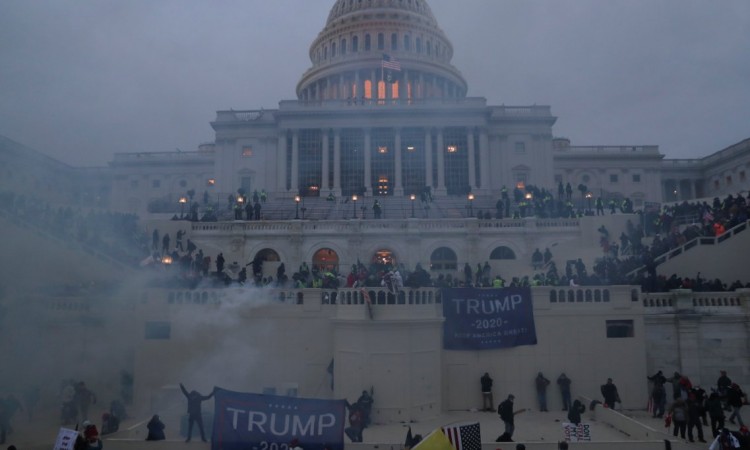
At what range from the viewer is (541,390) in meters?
20.5

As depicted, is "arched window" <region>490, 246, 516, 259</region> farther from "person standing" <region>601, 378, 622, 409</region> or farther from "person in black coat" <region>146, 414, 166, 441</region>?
"person in black coat" <region>146, 414, 166, 441</region>

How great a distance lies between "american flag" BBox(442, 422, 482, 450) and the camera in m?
11.4

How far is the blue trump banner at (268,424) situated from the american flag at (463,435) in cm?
274

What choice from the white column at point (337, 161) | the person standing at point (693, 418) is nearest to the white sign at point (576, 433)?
the person standing at point (693, 418)

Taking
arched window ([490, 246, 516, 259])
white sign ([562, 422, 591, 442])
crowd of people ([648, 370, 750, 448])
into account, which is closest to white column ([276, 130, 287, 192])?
arched window ([490, 246, 516, 259])

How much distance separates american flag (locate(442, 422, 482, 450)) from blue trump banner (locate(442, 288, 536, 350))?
9128 millimetres

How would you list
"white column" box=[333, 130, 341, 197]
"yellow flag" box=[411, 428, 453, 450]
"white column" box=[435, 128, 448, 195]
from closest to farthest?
"yellow flag" box=[411, 428, 453, 450]
"white column" box=[435, 128, 448, 195]
"white column" box=[333, 130, 341, 197]

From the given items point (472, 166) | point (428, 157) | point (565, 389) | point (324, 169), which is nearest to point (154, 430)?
point (565, 389)

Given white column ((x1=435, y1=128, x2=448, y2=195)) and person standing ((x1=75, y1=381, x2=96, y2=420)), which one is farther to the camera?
white column ((x1=435, y1=128, x2=448, y2=195))

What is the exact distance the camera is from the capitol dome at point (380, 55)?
3187 inches

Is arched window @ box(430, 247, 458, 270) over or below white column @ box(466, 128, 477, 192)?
below

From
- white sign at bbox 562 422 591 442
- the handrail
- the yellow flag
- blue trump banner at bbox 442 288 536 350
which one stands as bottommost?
white sign at bbox 562 422 591 442

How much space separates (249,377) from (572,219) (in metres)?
24.2

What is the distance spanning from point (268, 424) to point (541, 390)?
10.9 metres
